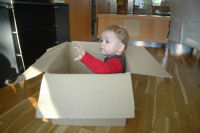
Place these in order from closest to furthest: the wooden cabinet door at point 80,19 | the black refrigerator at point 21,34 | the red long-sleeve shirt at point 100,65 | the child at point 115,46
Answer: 1. the red long-sleeve shirt at point 100,65
2. the child at point 115,46
3. the black refrigerator at point 21,34
4. the wooden cabinet door at point 80,19

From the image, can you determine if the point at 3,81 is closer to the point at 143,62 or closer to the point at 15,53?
the point at 15,53

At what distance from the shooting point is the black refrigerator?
102 centimetres

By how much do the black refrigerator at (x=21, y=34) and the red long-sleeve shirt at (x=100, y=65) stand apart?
2.27 ft

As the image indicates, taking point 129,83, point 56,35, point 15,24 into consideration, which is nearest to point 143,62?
point 129,83

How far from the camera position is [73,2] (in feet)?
6.75

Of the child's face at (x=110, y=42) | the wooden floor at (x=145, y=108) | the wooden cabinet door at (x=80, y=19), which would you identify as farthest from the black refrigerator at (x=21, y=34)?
the child's face at (x=110, y=42)

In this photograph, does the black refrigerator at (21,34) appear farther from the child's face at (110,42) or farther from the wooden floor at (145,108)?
the child's face at (110,42)

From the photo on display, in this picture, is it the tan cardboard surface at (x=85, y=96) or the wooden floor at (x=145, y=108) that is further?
the wooden floor at (x=145, y=108)

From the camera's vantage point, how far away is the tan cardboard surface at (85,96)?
52 centimetres

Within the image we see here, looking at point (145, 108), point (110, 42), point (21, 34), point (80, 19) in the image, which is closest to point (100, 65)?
point (110, 42)

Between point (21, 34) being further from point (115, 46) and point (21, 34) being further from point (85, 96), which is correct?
point (85, 96)

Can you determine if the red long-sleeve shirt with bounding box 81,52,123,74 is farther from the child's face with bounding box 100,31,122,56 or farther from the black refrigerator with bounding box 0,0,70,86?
the black refrigerator with bounding box 0,0,70,86

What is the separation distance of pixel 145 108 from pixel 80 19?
182 cm

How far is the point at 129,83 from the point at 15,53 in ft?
3.08
